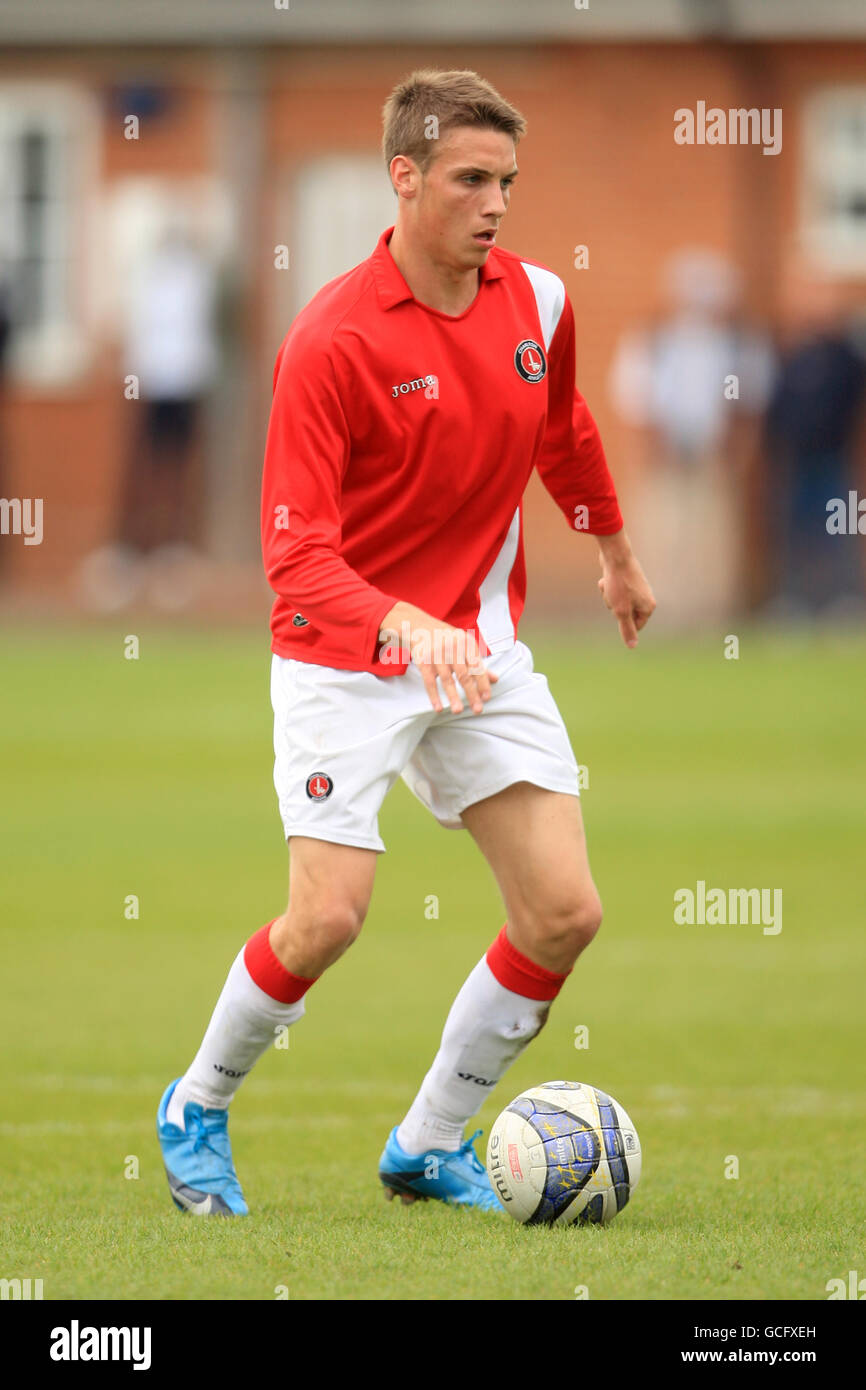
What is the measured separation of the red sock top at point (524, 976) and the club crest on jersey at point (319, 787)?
63 cm

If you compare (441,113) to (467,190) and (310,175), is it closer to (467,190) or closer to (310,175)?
(467,190)

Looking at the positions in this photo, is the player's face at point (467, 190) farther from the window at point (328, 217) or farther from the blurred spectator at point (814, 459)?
the window at point (328, 217)

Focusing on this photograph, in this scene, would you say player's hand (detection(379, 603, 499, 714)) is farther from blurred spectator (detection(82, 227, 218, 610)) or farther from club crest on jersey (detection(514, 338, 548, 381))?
blurred spectator (detection(82, 227, 218, 610))

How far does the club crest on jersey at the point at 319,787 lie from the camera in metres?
5.12

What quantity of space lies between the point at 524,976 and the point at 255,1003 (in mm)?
664

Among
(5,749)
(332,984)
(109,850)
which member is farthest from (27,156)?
(332,984)

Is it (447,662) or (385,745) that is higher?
(447,662)

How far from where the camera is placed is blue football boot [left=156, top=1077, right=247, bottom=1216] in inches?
210

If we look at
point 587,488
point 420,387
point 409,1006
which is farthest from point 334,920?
point 409,1006

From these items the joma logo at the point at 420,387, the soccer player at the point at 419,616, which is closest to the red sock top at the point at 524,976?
the soccer player at the point at 419,616

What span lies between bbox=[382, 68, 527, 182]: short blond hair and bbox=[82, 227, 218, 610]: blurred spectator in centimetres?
1797

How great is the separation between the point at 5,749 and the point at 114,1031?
726 centimetres

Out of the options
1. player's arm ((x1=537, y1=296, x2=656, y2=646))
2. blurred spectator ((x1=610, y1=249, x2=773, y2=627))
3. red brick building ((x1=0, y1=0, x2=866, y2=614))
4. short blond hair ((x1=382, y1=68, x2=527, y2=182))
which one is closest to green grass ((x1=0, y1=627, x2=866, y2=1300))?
player's arm ((x1=537, y1=296, x2=656, y2=646))

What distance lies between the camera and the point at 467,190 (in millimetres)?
5039
